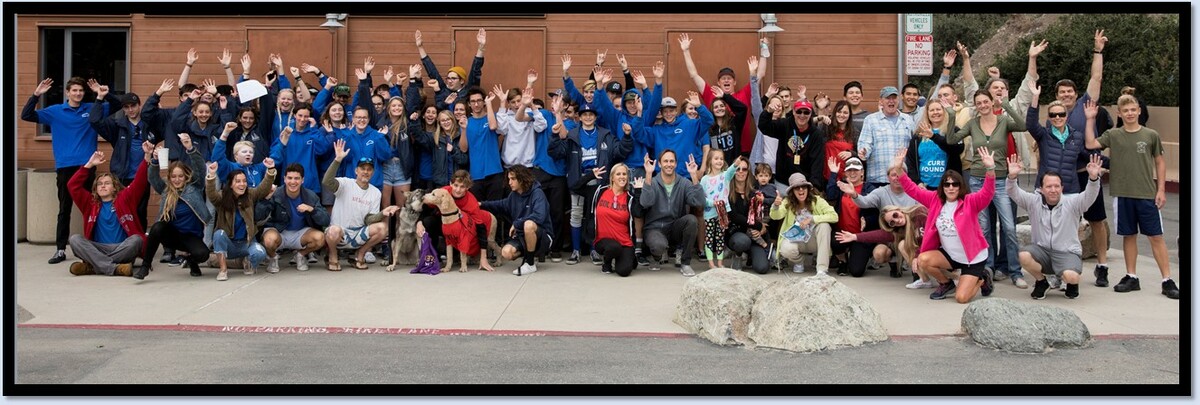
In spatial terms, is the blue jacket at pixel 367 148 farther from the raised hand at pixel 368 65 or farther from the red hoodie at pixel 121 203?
the red hoodie at pixel 121 203

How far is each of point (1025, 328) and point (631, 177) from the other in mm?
4611

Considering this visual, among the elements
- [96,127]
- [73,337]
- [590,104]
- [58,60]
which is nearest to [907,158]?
[590,104]

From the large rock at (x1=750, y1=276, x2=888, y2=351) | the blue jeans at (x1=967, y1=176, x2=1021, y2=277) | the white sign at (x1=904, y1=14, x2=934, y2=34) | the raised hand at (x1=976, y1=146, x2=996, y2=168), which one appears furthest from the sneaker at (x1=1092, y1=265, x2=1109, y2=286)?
the white sign at (x1=904, y1=14, x2=934, y2=34)

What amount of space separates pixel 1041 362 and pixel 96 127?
920cm

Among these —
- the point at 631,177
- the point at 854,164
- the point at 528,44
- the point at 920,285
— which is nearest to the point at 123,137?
the point at 528,44

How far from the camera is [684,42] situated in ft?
39.5

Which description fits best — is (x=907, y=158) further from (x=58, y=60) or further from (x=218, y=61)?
(x=58, y=60)

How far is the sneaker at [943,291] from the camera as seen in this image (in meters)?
8.95

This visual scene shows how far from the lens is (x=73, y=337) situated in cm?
755

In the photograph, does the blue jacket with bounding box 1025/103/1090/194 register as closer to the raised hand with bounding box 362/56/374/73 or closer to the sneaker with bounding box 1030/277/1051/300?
the sneaker with bounding box 1030/277/1051/300

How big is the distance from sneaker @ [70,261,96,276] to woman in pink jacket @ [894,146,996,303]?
717 cm

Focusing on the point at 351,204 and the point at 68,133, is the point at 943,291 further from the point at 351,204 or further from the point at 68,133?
the point at 68,133

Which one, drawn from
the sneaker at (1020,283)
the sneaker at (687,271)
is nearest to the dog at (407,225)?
the sneaker at (687,271)

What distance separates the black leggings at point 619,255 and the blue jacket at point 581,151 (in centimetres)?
96
